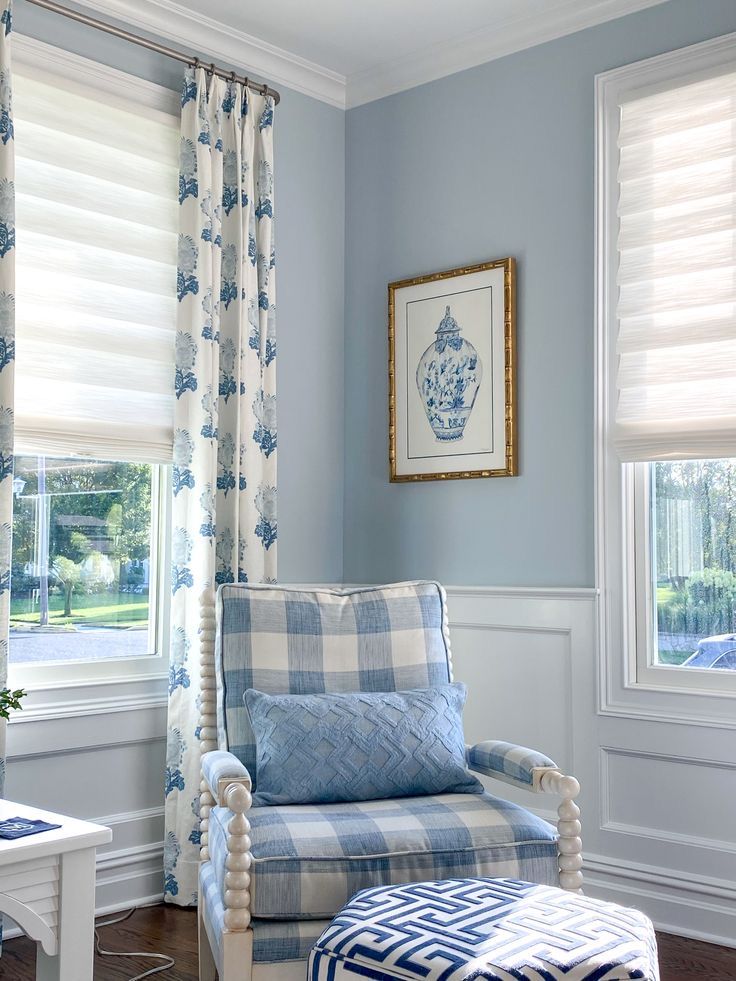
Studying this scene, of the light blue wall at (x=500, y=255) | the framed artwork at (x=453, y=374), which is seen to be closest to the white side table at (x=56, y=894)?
Result: the light blue wall at (x=500, y=255)

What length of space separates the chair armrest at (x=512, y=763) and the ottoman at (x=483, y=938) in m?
0.40

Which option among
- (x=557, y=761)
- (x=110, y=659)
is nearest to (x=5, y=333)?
(x=110, y=659)

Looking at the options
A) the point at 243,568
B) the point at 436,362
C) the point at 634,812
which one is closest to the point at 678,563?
the point at 634,812

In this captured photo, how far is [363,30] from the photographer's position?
3.44 m

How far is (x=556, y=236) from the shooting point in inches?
129

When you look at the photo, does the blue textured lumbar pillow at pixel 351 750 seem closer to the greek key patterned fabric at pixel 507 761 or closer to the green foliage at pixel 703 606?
the greek key patterned fabric at pixel 507 761

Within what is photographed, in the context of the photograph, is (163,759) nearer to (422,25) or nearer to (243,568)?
(243,568)

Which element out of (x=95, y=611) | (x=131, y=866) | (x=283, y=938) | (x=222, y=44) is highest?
(x=222, y=44)

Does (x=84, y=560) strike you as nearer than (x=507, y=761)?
No

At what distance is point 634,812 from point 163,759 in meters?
1.46

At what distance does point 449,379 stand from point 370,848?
1837mm

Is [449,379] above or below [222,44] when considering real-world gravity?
below

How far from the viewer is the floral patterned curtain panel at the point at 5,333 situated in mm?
2686

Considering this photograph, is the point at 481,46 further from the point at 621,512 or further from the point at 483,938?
the point at 483,938
